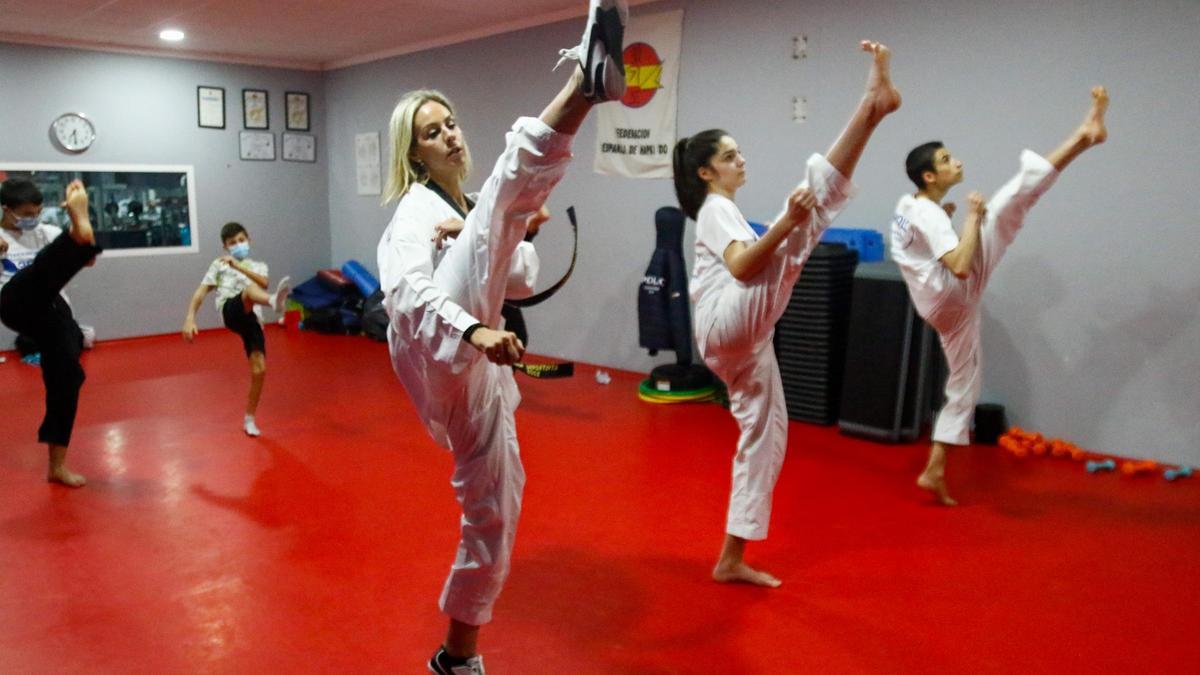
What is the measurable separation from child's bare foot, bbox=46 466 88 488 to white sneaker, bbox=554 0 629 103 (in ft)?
11.4

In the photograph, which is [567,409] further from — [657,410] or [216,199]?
[216,199]

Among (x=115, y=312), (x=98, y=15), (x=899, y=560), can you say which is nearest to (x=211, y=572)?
(x=899, y=560)

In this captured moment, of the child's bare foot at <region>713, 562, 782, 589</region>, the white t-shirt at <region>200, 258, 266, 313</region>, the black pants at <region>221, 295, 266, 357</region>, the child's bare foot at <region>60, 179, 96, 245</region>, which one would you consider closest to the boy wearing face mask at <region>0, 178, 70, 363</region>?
the child's bare foot at <region>60, 179, 96, 245</region>

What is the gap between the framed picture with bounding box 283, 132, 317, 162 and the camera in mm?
9250

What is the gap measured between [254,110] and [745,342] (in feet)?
25.2

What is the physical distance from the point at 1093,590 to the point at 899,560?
2.04 feet

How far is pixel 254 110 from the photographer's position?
8.98m

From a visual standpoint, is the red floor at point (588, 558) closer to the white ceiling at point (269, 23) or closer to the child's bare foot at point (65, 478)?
the child's bare foot at point (65, 478)

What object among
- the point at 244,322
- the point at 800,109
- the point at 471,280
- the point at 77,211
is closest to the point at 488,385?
the point at 471,280

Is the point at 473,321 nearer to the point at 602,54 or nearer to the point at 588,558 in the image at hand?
the point at 602,54

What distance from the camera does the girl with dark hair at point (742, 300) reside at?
2.63m

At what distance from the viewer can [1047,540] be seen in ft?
11.3

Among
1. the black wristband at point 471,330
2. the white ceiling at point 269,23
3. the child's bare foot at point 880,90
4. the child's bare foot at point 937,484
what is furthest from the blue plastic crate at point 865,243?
the black wristband at point 471,330

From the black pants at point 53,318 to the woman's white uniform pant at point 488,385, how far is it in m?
2.53
